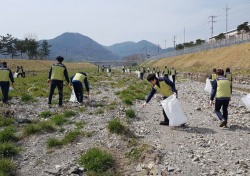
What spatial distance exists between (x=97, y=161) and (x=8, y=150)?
110 inches

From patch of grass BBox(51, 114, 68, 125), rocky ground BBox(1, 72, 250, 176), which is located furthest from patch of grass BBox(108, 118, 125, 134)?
patch of grass BBox(51, 114, 68, 125)

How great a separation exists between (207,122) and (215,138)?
8.84 feet

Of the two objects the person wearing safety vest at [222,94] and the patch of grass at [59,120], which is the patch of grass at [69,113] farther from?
the person wearing safety vest at [222,94]

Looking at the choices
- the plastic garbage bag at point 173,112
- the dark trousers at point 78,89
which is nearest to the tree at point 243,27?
the dark trousers at point 78,89

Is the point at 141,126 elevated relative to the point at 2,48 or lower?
lower

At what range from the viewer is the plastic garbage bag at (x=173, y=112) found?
456 inches

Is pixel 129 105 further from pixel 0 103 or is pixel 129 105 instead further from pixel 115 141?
pixel 115 141

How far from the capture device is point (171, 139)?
10344 millimetres

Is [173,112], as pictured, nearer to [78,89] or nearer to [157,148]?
[157,148]

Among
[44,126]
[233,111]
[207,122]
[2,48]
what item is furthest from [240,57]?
[2,48]

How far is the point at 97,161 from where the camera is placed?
840 cm

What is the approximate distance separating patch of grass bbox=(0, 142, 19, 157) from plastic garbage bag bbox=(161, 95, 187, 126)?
5062 millimetres

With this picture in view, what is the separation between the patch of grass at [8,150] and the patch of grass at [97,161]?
2075 millimetres

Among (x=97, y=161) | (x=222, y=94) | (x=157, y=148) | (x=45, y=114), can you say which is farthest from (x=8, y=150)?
(x=222, y=94)
